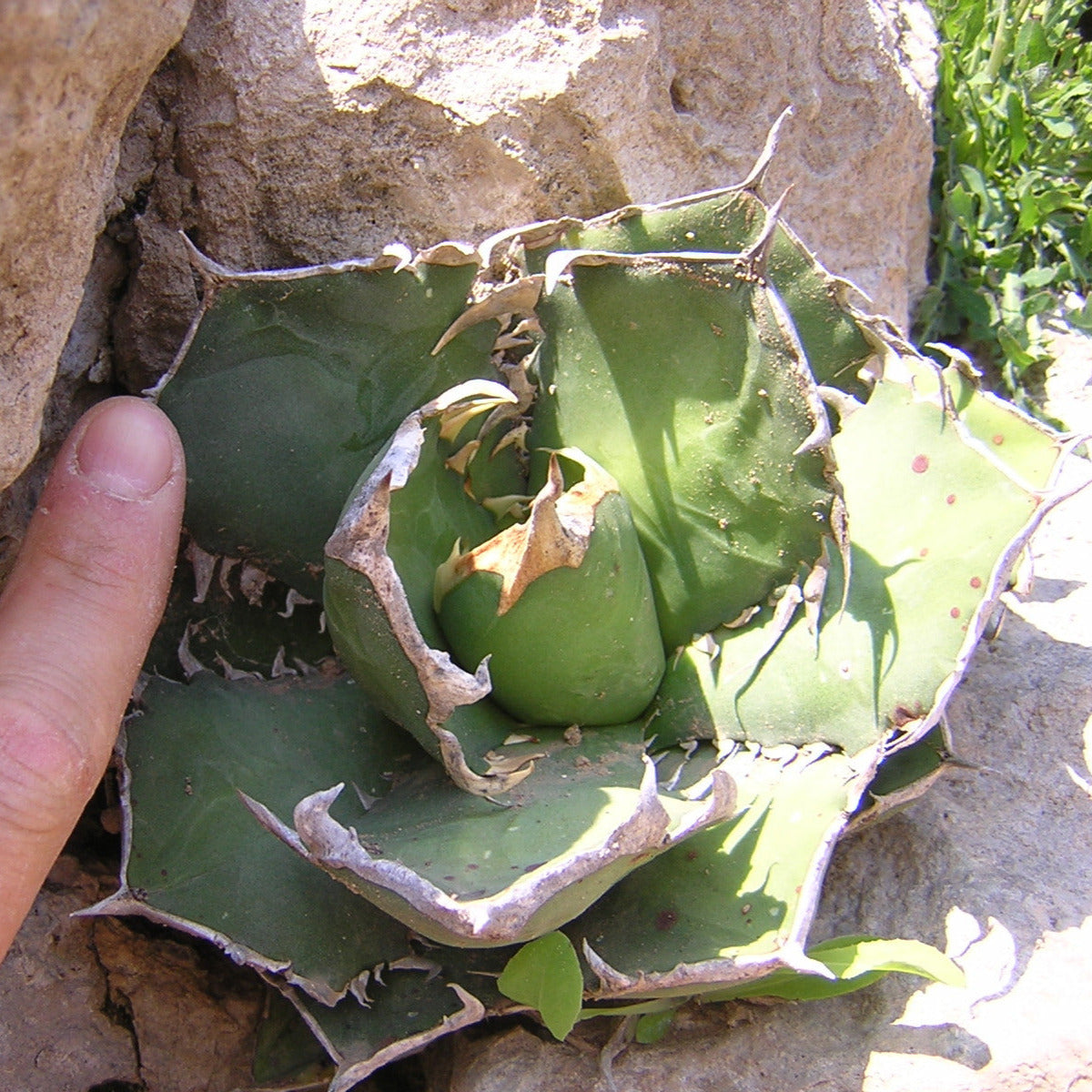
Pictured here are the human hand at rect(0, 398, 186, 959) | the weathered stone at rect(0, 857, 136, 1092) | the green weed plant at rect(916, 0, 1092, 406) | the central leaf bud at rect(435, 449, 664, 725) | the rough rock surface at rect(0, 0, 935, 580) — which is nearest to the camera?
the human hand at rect(0, 398, 186, 959)

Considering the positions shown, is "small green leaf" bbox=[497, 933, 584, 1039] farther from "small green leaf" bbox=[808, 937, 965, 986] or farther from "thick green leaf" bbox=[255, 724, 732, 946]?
"small green leaf" bbox=[808, 937, 965, 986]

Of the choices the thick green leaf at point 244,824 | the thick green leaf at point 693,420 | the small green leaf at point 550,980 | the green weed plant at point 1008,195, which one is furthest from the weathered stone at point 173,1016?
the green weed plant at point 1008,195

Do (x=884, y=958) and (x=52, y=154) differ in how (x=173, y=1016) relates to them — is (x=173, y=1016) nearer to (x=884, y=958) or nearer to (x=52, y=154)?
(x=884, y=958)

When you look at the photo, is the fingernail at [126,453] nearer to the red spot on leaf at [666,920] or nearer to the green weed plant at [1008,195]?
the red spot on leaf at [666,920]

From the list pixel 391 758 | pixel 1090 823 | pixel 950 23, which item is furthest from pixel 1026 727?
pixel 950 23

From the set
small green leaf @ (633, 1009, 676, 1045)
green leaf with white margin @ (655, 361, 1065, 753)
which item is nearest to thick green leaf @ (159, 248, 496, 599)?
green leaf with white margin @ (655, 361, 1065, 753)

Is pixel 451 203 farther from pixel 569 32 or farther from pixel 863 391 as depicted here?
pixel 863 391

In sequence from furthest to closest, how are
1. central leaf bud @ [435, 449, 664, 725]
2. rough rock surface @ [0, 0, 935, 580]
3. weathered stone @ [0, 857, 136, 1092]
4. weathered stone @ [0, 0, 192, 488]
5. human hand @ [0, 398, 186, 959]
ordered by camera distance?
rough rock surface @ [0, 0, 935, 580], weathered stone @ [0, 857, 136, 1092], central leaf bud @ [435, 449, 664, 725], human hand @ [0, 398, 186, 959], weathered stone @ [0, 0, 192, 488]
